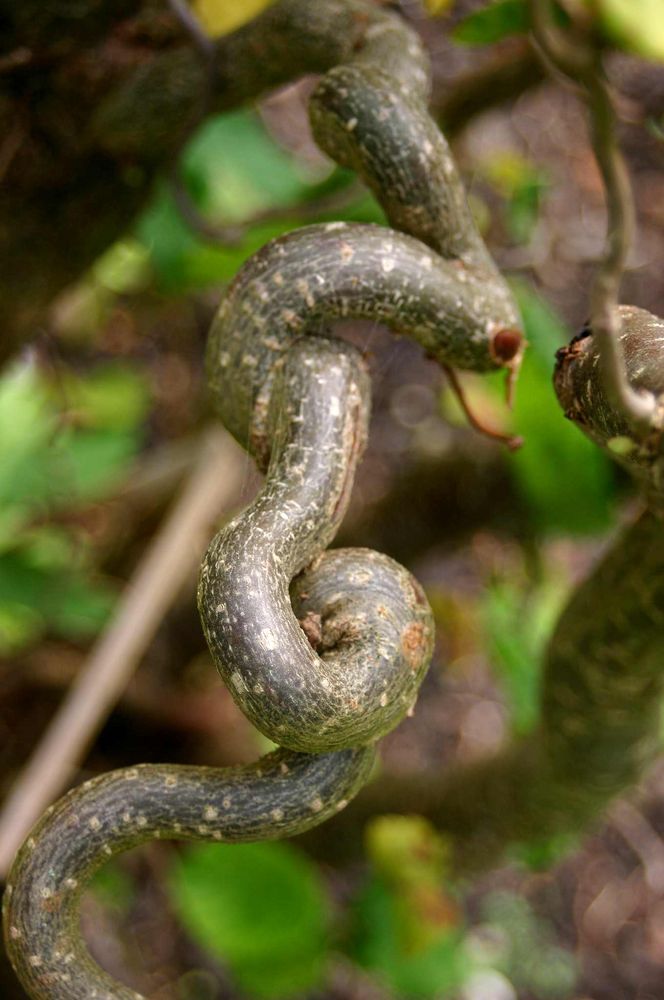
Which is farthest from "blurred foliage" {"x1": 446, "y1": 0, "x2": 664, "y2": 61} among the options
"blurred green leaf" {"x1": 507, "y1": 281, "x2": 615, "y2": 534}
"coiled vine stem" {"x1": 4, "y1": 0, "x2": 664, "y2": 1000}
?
"blurred green leaf" {"x1": 507, "y1": 281, "x2": 615, "y2": 534}

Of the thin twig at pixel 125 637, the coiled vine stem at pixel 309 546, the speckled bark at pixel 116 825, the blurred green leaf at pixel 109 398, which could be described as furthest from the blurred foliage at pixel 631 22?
the blurred green leaf at pixel 109 398

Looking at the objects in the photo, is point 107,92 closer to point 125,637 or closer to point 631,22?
point 631,22

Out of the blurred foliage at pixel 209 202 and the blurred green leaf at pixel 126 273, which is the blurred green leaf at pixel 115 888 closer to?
the blurred foliage at pixel 209 202

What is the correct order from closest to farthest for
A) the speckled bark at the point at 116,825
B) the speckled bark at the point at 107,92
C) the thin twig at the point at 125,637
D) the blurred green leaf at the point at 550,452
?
the speckled bark at the point at 116,825
the speckled bark at the point at 107,92
the blurred green leaf at the point at 550,452
the thin twig at the point at 125,637

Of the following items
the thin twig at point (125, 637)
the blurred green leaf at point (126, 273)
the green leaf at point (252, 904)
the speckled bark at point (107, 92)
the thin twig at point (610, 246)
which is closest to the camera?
the thin twig at point (610, 246)

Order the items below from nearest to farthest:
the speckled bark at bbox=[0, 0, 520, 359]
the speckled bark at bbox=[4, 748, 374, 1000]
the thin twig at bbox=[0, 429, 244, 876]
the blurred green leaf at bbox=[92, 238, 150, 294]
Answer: the speckled bark at bbox=[4, 748, 374, 1000], the speckled bark at bbox=[0, 0, 520, 359], the thin twig at bbox=[0, 429, 244, 876], the blurred green leaf at bbox=[92, 238, 150, 294]

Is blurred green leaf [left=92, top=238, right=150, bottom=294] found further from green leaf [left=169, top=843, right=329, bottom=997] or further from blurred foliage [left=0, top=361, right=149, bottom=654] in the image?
green leaf [left=169, top=843, right=329, bottom=997]
